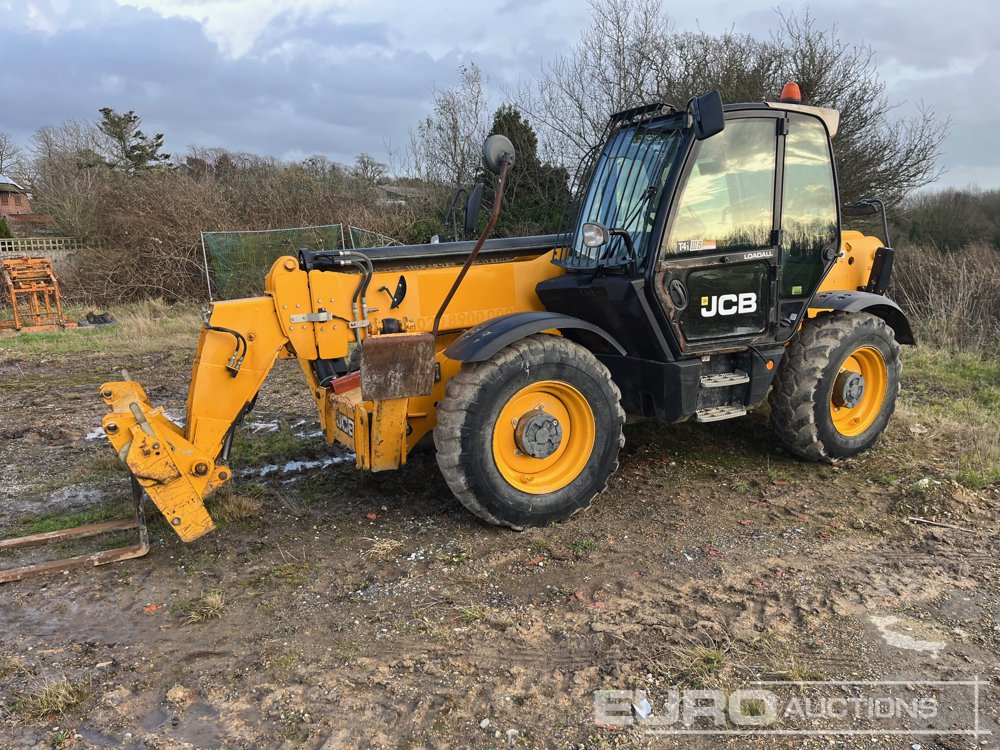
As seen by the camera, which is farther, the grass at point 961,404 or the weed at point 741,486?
the grass at point 961,404

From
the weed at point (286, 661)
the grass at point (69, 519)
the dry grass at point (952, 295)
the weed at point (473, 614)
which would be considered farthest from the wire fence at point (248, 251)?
the weed at point (286, 661)

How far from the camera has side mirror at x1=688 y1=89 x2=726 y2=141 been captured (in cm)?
395

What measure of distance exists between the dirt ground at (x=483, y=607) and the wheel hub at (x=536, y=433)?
49 centimetres

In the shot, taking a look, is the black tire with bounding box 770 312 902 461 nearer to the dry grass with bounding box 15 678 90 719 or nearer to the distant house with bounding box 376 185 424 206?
the dry grass with bounding box 15 678 90 719

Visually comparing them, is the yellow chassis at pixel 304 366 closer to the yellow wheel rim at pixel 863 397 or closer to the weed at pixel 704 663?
the weed at pixel 704 663

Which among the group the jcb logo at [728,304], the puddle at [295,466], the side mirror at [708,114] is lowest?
the puddle at [295,466]

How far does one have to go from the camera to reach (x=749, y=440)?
233 inches

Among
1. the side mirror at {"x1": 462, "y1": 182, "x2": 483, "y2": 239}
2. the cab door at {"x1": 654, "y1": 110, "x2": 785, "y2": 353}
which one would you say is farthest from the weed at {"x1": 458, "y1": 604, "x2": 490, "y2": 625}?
the side mirror at {"x1": 462, "y1": 182, "x2": 483, "y2": 239}

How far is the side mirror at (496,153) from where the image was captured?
3721 millimetres

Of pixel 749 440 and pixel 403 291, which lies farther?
pixel 749 440

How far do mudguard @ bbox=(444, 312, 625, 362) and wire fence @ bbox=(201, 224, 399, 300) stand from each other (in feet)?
41.2

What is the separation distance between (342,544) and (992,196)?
21.5 meters

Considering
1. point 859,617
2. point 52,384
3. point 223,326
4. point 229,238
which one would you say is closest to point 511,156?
point 223,326

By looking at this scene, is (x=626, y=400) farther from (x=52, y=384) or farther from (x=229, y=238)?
(x=229, y=238)
